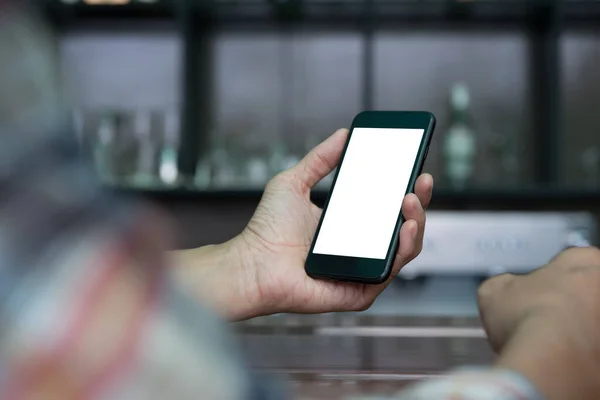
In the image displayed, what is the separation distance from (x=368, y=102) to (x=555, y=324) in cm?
212

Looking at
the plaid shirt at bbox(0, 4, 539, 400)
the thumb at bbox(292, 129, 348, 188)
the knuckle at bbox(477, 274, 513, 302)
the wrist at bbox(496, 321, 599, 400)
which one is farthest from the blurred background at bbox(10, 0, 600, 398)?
the plaid shirt at bbox(0, 4, 539, 400)

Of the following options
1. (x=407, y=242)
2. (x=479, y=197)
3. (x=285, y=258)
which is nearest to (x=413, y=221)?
(x=407, y=242)

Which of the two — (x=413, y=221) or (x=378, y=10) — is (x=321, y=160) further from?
(x=378, y=10)

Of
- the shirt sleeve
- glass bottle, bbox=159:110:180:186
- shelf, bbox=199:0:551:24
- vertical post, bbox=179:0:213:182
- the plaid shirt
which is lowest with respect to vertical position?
glass bottle, bbox=159:110:180:186

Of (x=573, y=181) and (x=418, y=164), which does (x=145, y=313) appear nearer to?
(x=418, y=164)

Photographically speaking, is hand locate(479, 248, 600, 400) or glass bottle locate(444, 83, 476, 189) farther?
glass bottle locate(444, 83, 476, 189)

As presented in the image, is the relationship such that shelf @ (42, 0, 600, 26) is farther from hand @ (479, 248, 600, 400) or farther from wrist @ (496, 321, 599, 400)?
wrist @ (496, 321, 599, 400)

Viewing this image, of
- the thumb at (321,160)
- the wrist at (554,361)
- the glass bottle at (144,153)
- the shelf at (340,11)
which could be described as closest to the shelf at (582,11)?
the shelf at (340,11)

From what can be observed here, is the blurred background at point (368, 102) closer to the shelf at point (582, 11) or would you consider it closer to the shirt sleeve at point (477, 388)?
the shelf at point (582, 11)

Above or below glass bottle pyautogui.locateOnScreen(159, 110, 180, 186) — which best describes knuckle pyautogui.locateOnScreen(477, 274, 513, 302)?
above

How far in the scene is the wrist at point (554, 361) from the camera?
333 millimetres

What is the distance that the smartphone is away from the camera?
77 centimetres

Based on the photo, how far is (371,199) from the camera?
800 millimetres

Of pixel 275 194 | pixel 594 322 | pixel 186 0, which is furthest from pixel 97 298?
pixel 186 0
